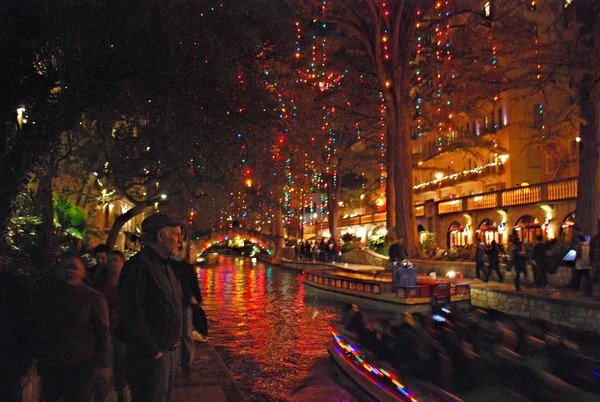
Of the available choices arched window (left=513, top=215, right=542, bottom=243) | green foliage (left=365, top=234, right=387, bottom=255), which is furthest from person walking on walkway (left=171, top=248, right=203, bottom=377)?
arched window (left=513, top=215, right=542, bottom=243)

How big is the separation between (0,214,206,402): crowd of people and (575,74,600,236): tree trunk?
1997cm

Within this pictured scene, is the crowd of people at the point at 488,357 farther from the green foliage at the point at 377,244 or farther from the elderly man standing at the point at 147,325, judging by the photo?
the green foliage at the point at 377,244

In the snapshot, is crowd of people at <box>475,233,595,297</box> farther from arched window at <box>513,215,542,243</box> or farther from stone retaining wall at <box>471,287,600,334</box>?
arched window at <box>513,215,542,243</box>

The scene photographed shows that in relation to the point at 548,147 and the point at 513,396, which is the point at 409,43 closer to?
the point at 548,147

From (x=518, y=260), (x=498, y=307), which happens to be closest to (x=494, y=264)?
(x=518, y=260)

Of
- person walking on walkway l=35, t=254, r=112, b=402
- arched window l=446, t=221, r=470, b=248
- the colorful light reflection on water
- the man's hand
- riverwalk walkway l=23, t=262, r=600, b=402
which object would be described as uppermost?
arched window l=446, t=221, r=470, b=248

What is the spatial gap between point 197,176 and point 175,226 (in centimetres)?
1219

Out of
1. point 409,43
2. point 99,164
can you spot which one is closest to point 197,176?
point 99,164

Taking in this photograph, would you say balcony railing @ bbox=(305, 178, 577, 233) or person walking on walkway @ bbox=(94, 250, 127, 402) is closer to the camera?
person walking on walkway @ bbox=(94, 250, 127, 402)

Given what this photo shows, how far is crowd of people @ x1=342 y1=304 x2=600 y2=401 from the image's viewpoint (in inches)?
224

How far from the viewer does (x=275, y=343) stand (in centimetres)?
1298

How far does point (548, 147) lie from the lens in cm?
2794

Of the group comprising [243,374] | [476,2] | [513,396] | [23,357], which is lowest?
[243,374]

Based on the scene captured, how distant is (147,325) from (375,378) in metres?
3.75
